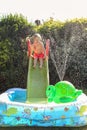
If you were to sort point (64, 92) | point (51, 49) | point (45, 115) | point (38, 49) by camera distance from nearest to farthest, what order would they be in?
1. point (45, 115)
2. point (64, 92)
3. point (38, 49)
4. point (51, 49)

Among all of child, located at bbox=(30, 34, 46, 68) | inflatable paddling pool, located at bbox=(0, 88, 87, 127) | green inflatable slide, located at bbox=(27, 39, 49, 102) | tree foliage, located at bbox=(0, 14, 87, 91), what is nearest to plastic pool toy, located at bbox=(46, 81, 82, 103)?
green inflatable slide, located at bbox=(27, 39, 49, 102)

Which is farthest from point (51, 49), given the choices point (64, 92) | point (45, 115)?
point (45, 115)

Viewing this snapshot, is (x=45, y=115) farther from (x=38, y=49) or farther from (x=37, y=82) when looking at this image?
(x=38, y=49)

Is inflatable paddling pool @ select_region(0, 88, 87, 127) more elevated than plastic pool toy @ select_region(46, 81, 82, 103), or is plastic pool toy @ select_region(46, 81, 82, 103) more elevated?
plastic pool toy @ select_region(46, 81, 82, 103)

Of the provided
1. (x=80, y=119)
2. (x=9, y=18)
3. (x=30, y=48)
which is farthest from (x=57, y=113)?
(x=9, y=18)

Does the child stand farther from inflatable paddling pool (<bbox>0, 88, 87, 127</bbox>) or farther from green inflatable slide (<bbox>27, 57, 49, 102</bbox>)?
inflatable paddling pool (<bbox>0, 88, 87, 127</bbox>)

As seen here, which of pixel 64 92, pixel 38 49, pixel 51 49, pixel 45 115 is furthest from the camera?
pixel 51 49

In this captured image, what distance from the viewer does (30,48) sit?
772cm

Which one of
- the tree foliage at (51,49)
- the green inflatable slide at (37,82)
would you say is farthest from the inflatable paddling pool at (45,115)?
the tree foliage at (51,49)

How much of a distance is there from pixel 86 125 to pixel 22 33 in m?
5.22

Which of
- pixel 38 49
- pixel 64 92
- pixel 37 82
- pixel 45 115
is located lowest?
pixel 45 115

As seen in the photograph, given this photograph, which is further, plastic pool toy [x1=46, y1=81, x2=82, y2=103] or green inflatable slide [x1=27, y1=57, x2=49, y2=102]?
green inflatable slide [x1=27, y1=57, x2=49, y2=102]

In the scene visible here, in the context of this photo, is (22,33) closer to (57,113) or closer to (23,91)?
(23,91)

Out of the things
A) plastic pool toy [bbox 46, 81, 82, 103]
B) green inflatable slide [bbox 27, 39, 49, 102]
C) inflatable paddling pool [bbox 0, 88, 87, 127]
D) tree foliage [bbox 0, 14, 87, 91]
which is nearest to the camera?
inflatable paddling pool [bbox 0, 88, 87, 127]
